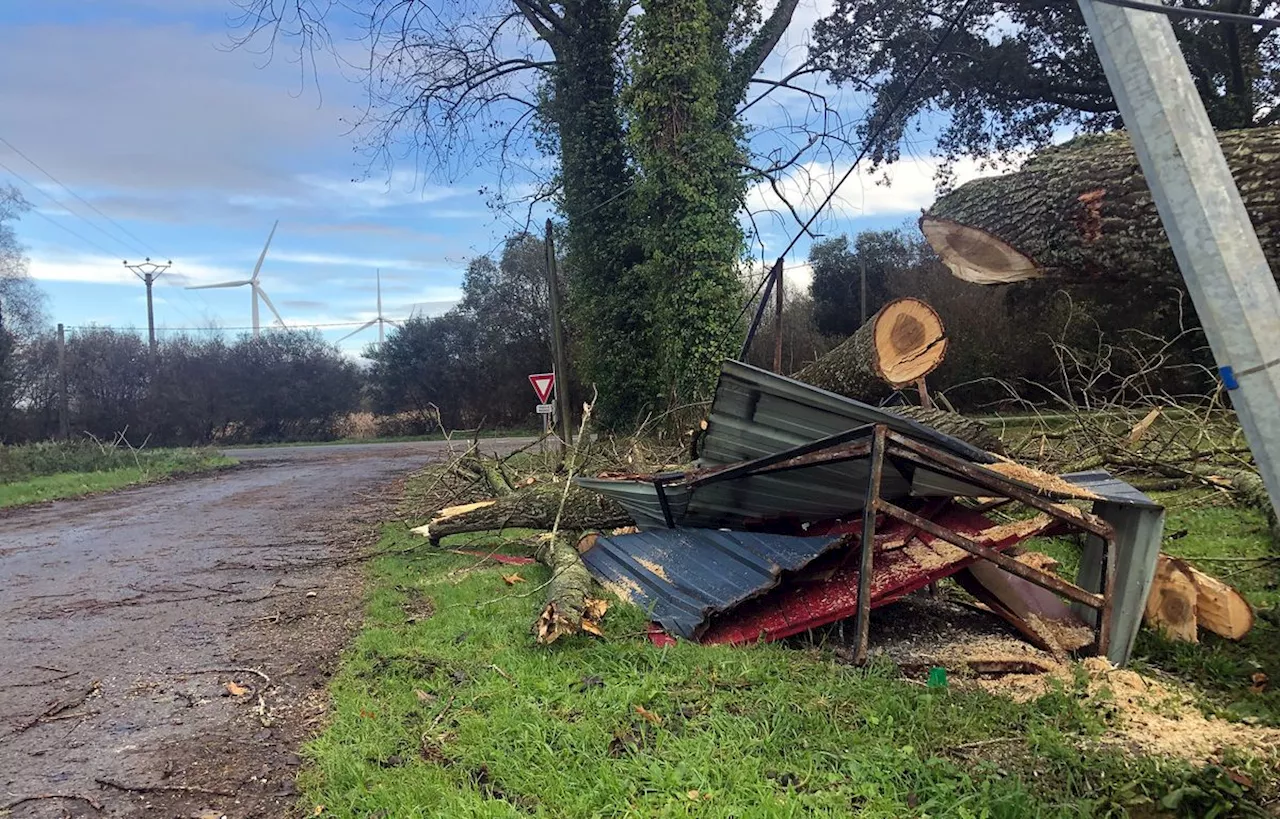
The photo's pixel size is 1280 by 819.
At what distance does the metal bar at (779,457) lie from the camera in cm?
375

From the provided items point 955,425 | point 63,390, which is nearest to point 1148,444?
point 955,425

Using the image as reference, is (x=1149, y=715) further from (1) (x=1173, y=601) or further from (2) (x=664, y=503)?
(2) (x=664, y=503)

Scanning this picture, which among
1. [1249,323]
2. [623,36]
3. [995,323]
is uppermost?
[623,36]

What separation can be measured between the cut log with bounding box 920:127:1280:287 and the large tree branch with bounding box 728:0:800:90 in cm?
1099

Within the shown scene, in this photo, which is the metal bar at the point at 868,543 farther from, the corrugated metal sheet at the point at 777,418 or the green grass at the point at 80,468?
the green grass at the point at 80,468

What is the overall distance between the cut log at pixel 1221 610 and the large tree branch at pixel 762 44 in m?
12.4

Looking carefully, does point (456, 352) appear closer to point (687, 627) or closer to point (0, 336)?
point (0, 336)

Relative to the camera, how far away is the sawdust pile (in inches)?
111

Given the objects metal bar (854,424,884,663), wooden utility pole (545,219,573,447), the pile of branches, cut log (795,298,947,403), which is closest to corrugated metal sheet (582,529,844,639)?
metal bar (854,424,884,663)

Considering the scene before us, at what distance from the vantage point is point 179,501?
12.9 meters

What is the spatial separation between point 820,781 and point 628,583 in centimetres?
234

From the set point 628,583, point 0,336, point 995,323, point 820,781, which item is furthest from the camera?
point 0,336

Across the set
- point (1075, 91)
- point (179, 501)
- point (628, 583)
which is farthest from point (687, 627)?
point (1075, 91)

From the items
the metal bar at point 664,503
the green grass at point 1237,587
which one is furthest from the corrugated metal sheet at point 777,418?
the green grass at point 1237,587
